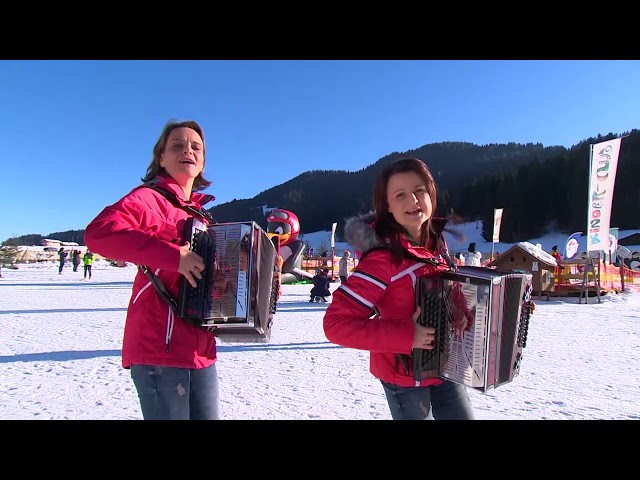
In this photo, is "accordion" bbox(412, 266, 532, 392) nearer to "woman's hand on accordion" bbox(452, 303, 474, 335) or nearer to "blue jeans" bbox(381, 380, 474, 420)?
"woman's hand on accordion" bbox(452, 303, 474, 335)

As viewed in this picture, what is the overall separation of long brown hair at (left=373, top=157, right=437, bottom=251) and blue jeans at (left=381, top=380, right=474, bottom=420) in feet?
2.08

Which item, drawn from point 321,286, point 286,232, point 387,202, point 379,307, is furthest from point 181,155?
point 286,232

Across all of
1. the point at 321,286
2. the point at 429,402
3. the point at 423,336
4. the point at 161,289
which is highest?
the point at 161,289

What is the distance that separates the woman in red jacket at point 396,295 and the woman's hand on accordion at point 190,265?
53 centimetres

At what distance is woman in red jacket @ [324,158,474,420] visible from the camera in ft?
5.02

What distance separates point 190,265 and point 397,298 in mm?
839

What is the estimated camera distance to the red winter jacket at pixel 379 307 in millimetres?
1515

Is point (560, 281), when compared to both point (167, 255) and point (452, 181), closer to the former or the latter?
point (167, 255)

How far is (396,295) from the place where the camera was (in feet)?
5.42

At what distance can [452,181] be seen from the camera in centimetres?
9681

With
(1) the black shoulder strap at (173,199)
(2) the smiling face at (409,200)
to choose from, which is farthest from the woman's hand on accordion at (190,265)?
(2) the smiling face at (409,200)

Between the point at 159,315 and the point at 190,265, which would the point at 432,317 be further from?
the point at 159,315

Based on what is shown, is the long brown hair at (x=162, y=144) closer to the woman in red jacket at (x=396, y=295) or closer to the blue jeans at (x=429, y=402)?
the woman in red jacket at (x=396, y=295)
